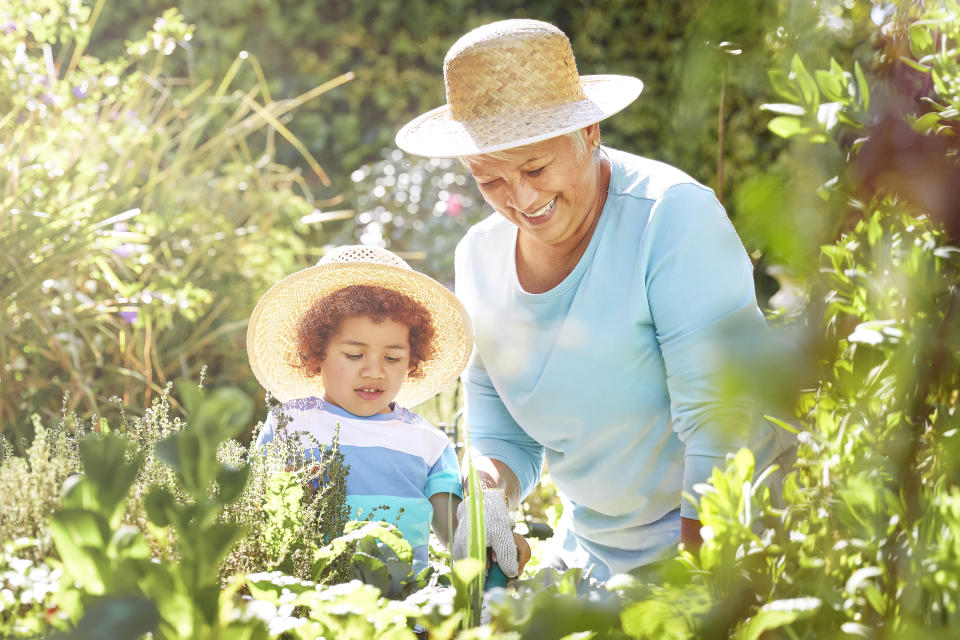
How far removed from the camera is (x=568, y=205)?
2020 millimetres

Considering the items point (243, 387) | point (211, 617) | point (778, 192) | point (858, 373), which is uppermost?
point (778, 192)

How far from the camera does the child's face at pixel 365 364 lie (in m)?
2.22

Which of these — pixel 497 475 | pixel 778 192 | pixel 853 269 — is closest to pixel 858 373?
pixel 853 269

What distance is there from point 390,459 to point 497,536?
563 mm

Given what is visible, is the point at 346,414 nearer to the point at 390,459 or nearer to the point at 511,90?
the point at 390,459

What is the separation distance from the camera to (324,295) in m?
2.31

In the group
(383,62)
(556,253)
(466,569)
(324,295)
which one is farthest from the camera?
(383,62)

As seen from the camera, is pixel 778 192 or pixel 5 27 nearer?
pixel 778 192

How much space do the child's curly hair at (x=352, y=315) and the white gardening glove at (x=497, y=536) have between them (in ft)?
2.21

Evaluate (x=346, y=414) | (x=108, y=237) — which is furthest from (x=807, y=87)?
(x=108, y=237)

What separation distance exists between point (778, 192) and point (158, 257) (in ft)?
12.6

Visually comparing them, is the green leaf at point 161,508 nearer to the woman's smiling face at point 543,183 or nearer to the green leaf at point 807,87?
the green leaf at point 807,87

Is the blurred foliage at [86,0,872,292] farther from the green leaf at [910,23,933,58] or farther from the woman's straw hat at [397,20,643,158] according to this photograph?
the green leaf at [910,23,933,58]

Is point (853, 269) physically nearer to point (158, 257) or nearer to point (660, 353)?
point (660, 353)
